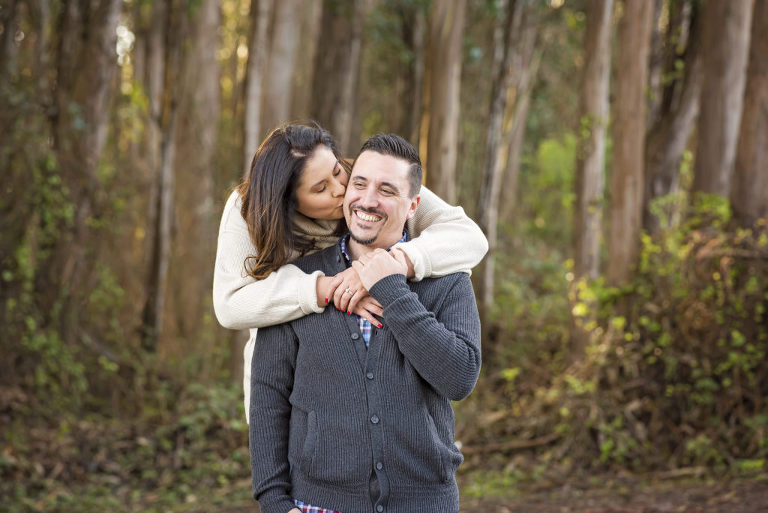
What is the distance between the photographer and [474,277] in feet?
39.4

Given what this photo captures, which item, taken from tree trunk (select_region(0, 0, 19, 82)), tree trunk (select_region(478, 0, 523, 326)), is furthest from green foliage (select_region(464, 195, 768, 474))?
tree trunk (select_region(0, 0, 19, 82))

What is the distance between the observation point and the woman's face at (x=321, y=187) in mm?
2947

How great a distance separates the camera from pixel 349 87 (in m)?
11.8

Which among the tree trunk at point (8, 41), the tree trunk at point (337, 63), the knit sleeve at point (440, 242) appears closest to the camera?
the knit sleeve at point (440, 242)

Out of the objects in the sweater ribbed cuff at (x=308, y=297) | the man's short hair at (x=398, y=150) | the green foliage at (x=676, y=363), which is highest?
the man's short hair at (x=398, y=150)

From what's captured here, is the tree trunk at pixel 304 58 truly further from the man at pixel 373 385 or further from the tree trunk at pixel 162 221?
the man at pixel 373 385

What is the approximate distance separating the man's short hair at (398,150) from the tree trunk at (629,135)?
19.8 ft

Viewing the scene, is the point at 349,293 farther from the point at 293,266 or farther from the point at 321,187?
the point at 321,187

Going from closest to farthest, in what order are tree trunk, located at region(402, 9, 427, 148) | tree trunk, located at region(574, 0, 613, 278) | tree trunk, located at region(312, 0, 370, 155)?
tree trunk, located at region(574, 0, 613, 278), tree trunk, located at region(312, 0, 370, 155), tree trunk, located at region(402, 9, 427, 148)

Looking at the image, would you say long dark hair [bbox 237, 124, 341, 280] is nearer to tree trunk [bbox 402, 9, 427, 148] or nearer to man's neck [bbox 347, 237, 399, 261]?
man's neck [bbox 347, 237, 399, 261]

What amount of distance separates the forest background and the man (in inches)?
193

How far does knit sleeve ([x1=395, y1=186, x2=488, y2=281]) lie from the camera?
2717 mm

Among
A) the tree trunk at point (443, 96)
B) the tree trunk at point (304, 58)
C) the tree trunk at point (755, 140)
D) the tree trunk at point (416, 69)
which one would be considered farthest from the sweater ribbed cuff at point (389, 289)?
the tree trunk at point (304, 58)

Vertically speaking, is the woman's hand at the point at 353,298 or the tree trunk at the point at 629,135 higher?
the tree trunk at the point at 629,135
